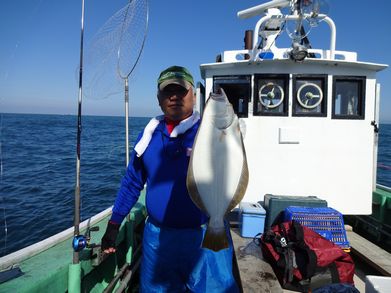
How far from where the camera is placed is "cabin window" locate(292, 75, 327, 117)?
551 cm

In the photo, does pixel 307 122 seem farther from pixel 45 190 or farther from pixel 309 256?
pixel 45 190

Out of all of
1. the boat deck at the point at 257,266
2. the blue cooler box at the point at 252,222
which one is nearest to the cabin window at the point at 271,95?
the blue cooler box at the point at 252,222

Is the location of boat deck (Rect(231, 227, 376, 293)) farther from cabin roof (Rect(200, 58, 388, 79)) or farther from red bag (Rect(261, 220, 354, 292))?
cabin roof (Rect(200, 58, 388, 79))

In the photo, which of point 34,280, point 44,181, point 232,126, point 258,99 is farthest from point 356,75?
point 44,181

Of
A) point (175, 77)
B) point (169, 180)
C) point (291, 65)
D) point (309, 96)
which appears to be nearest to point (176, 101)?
point (175, 77)

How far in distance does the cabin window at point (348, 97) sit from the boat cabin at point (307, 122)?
2 cm

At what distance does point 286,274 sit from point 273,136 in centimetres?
281

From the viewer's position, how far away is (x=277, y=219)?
4832 millimetres

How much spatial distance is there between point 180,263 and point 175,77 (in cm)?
174

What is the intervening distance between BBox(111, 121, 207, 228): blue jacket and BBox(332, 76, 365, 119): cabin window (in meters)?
4.05

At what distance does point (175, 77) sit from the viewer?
255 cm

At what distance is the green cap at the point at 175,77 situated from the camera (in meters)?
2.54

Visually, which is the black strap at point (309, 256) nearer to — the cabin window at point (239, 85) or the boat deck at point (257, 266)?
the boat deck at point (257, 266)

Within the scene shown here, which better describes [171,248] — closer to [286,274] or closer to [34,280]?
[34,280]
